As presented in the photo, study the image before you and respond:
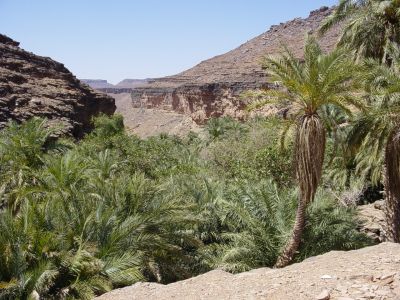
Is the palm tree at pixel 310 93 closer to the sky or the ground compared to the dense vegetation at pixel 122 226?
closer to the sky

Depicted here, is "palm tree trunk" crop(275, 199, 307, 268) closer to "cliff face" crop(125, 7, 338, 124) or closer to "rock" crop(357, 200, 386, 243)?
"rock" crop(357, 200, 386, 243)

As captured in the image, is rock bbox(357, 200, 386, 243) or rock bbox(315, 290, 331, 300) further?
→ rock bbox(357, 200, 386, 243)

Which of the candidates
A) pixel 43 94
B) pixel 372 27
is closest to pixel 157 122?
pixel 43 94

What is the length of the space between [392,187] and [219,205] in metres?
4.71

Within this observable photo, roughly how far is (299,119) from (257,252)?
3718mm

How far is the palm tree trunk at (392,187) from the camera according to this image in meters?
9.93

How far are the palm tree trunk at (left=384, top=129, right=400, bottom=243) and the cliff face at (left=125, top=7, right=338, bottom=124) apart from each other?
32921 millimetres

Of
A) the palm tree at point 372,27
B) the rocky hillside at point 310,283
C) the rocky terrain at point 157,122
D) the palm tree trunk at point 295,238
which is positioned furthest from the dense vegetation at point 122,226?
the rocky terrain at point 157,122

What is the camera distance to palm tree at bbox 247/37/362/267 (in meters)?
8.73

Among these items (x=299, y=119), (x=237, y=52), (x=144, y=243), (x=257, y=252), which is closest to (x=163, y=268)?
(x=144, y=243)

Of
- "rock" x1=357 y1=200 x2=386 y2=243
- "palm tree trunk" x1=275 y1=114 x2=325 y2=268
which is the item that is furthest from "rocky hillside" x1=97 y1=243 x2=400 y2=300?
"rock" x1=357 y1=200 x2=386 y2=243

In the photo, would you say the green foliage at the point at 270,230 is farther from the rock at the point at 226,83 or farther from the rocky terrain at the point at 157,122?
the rocky terrain at the point at 157,122

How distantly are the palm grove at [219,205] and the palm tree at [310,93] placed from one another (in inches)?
1.0

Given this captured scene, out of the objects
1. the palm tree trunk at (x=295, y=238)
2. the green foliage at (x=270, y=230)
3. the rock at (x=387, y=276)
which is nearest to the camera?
the rock at (x=387, y=276)
